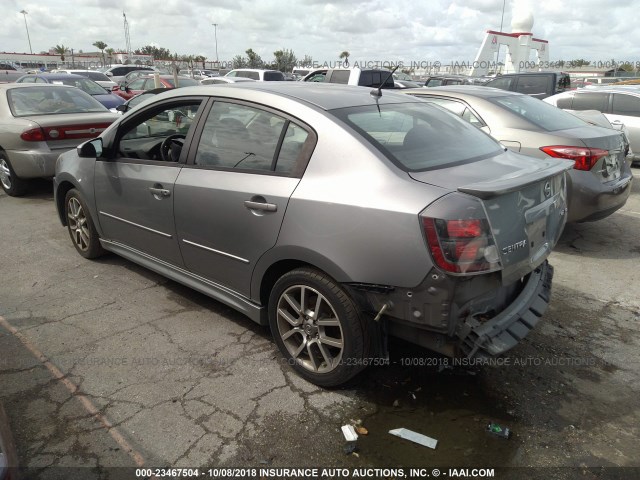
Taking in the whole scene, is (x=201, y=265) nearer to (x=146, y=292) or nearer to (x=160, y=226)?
(x=160, y=226)

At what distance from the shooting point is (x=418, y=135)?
3006 mm

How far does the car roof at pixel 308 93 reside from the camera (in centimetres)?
301

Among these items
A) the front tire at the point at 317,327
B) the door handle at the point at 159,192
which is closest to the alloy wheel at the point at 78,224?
the door handle at the point at 159,192

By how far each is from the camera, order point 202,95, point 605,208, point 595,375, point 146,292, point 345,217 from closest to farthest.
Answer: point 345,217 < point 595,375 < point 202,95 < point 146,292 < point 605,208

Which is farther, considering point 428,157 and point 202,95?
point 202,95

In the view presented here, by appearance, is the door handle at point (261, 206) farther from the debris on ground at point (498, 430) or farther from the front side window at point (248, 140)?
the debris on ground at point (498, 430)

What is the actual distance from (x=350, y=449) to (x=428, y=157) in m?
1.66

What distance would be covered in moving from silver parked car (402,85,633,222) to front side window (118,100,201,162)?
331cm

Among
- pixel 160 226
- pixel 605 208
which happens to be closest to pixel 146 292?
pixel 160 226

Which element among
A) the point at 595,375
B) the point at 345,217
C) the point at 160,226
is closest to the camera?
the point at 345,217

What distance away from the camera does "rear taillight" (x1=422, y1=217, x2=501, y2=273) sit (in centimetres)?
225

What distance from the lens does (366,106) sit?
3074 millimetres

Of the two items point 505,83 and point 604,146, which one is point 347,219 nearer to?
point 604,146

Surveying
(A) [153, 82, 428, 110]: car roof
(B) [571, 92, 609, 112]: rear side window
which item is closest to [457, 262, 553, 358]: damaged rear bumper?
(A) [153, 82, 428, 110]: car roof
